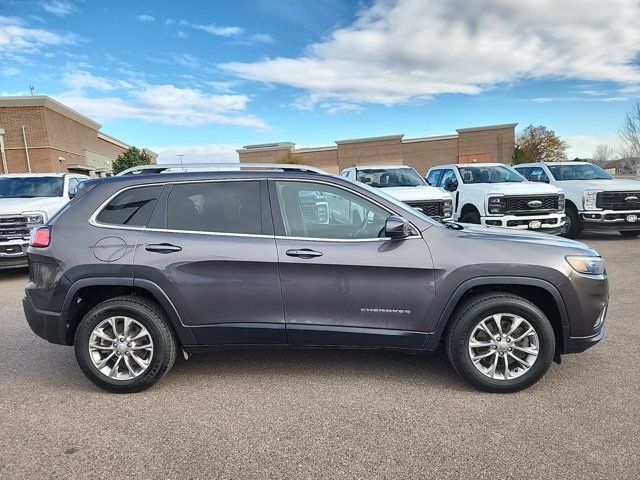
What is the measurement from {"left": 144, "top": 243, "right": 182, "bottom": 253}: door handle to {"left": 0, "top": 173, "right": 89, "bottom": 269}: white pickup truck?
4.66 m

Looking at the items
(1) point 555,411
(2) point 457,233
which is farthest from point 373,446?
(2) point 457,233

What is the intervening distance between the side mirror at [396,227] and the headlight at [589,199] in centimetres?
941

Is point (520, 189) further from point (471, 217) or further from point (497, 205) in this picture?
point (471, 217)

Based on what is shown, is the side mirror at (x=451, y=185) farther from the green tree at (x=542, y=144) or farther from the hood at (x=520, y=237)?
the green tree at (x=542, y=144)

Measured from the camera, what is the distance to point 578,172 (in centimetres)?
1216

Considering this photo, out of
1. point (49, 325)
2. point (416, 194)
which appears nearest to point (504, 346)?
point (49, 325)

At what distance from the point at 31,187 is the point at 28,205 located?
1436 millimetres

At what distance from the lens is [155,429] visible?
3154 millimetres

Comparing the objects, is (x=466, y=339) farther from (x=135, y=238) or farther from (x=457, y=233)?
(x=135, y=238)

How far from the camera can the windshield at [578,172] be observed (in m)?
12.0

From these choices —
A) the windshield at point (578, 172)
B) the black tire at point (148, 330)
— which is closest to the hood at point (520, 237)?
the black tire at point (148, 330)

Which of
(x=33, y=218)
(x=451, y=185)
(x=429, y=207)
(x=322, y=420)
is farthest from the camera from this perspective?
(x=451, y=185)

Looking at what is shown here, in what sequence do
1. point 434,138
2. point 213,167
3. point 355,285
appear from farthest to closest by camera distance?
point 434,138 < point 213,167 < point 355,285

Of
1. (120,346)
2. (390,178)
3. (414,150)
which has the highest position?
(414,150)
